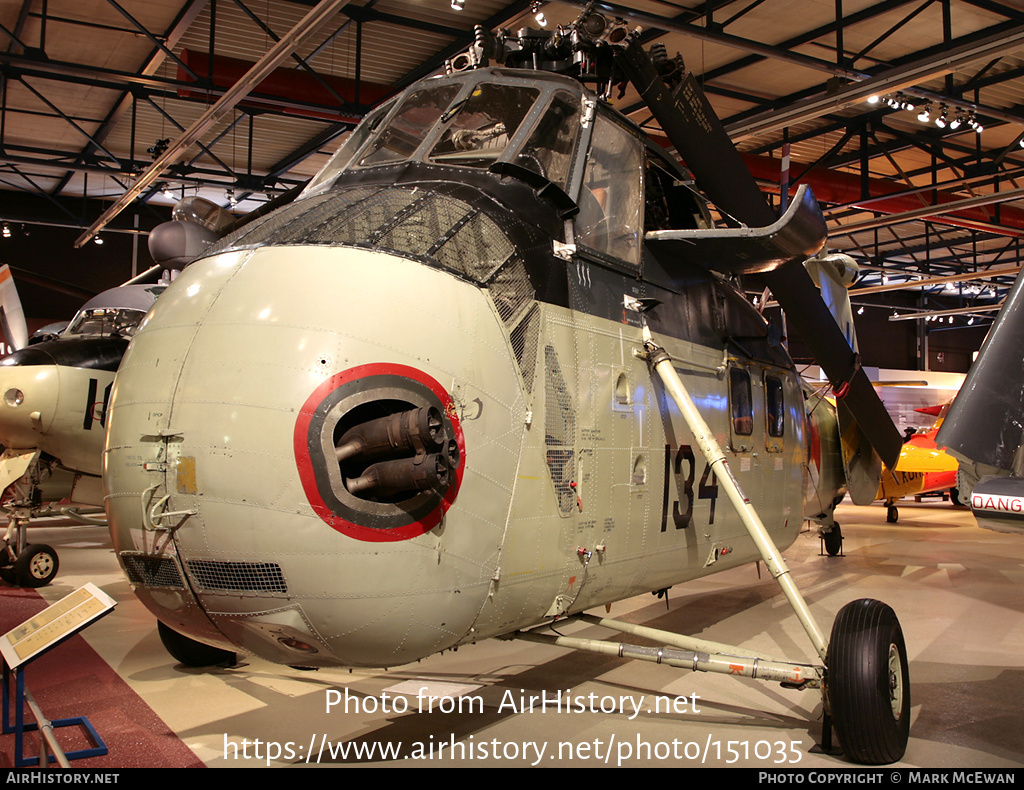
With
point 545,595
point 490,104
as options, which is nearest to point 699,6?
point 490,104

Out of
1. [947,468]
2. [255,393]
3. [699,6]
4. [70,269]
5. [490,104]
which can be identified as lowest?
[947,468]

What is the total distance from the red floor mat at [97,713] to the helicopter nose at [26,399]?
398 cm

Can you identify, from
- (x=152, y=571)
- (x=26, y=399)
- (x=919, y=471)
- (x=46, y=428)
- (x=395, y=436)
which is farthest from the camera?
(x=919, y=471)

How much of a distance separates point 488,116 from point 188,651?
4.58 meters

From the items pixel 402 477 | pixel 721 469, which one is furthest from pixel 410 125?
pixel 721 469

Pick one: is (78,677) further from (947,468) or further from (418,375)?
(947,468)

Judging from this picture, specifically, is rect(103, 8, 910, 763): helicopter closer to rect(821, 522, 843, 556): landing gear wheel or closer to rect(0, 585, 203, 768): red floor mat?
rect(0, 585, 203, 768): red floor mat

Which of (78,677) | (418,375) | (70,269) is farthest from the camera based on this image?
(70,269)

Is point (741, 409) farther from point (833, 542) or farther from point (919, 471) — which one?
point (919, 471)

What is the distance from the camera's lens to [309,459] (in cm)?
289

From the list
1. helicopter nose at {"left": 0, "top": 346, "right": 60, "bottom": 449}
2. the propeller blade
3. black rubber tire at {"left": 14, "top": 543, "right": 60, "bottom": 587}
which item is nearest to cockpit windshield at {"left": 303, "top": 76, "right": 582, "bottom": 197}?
helicopter nose at {"left": 0, "top": 346, "right": 60, "bottom": 449}

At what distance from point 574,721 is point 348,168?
3.66m

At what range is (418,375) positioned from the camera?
10.3 feet

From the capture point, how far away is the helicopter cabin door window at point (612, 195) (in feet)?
14.6
